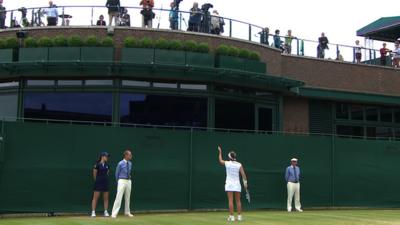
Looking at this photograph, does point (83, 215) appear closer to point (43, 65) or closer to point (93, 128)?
point (93, 128)

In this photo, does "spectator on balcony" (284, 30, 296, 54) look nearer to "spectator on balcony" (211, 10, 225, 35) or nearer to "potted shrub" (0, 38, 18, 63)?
"spectator on balcony" (211, 10, 225, 35)

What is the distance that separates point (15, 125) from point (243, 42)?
33.1ft

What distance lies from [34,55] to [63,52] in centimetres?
99

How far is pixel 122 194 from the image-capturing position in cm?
1507

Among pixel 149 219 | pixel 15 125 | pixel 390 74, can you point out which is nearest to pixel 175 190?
pixel 149 219

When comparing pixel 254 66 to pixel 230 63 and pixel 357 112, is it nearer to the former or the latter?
pixel 230 63

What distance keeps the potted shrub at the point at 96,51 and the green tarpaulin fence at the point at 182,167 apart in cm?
453

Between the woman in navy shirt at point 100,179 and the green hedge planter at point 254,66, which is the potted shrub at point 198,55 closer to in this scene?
the green hedge planter at point 254,66

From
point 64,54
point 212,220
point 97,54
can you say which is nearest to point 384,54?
point 97,54

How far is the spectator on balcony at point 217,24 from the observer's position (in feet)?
71.6

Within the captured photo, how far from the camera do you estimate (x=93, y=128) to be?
1577 centimetres

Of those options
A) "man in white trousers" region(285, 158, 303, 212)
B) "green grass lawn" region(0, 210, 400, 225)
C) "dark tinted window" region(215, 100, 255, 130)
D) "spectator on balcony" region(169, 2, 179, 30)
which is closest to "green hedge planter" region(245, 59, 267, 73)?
"dark tinted window" region(215, 100, 255, 130)

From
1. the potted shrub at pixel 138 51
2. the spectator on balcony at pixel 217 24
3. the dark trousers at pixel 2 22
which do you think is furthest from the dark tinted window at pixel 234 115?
the dark trousers at pixel 2 22

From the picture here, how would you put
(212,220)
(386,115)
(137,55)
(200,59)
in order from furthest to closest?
(386,115) < (200,59) < (137,55) < (212,220)
